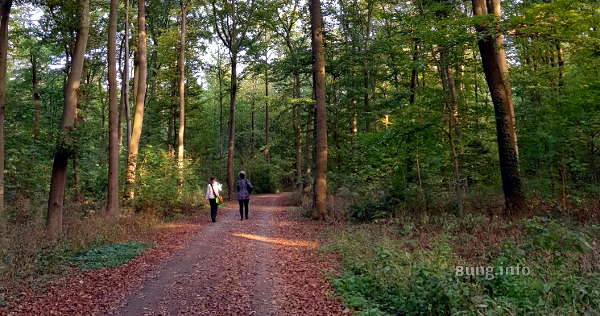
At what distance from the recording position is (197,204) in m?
18.5

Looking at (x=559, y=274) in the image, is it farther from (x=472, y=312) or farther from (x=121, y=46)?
(x=121, y=46)

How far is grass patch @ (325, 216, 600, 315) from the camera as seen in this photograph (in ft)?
14.9

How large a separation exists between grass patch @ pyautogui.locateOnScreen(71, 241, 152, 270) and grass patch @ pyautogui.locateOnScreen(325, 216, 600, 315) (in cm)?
477

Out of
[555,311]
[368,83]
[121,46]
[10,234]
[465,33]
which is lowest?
[555,311]

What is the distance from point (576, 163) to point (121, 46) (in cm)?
2524

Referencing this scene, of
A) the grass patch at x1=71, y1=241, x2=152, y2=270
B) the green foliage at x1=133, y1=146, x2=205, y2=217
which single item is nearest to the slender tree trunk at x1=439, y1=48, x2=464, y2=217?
the grass patch at x1=71, y1=241, x2=152, y2=270

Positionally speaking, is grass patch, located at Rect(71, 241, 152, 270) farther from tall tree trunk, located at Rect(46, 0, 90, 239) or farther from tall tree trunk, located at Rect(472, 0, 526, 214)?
tall tree trunk, located at Rect(472, 0, 526, 214)

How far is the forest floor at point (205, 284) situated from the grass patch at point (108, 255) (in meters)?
0.29

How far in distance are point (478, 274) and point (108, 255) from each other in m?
7.71

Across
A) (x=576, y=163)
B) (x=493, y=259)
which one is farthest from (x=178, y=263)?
(x=576, y=163)

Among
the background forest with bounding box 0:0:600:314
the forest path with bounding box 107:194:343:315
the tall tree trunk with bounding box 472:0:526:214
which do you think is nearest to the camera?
the forest path with bounding box 107:194:343:315

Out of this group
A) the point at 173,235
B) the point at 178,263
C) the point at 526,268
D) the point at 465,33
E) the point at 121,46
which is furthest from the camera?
the point at 121,46

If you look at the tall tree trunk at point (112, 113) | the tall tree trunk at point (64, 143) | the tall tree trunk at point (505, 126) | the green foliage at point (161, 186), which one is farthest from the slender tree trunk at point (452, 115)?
the green foliage at point (161, 186)

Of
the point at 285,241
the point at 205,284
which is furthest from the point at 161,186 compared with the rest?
the point at 205,284
